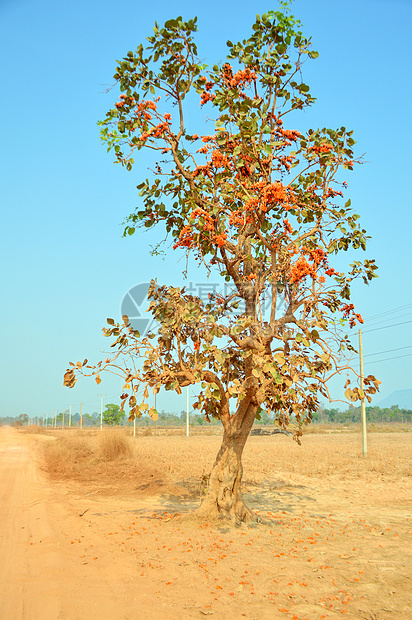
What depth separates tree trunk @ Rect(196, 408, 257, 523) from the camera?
25.6ft

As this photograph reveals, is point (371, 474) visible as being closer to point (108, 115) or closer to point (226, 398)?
point (226, 398)

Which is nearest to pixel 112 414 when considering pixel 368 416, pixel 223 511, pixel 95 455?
pixel 368 416

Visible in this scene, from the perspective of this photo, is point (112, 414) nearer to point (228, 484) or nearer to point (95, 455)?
point (95, 455)

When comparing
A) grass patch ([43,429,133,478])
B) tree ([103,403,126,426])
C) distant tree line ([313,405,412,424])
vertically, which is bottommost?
distant tree line ([313,405,412,424])

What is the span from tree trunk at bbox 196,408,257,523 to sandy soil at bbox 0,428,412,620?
324 millimetres

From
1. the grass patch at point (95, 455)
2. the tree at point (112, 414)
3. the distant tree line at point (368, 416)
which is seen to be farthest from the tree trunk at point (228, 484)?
the distant tree line at point (368, 416)

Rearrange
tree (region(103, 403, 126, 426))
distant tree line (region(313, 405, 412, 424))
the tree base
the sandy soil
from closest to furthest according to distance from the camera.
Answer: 1. the sandy soil
2. the tree base
3. tree (region(103, 403, 126, 426))
4. distant tree line (region(313, 405, 412, 424))

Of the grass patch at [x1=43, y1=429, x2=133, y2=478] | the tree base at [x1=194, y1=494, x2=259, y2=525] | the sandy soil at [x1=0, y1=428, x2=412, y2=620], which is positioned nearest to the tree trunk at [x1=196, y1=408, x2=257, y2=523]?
the tree base at [x1=194, y1=494, x2=259, y2=525]

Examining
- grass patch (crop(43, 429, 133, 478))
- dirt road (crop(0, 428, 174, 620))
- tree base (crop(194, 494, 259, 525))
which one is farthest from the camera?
grass patch (crop(43, 429, 133, 478))

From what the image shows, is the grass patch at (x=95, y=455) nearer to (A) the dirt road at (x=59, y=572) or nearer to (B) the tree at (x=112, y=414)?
(A) the dirt road at (x=59, y=572)

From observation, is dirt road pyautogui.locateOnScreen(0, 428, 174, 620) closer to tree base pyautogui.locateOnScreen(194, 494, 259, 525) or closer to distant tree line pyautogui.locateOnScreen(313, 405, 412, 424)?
tree base pyautogui.locateOnScreen(194, 494, 259, 525)

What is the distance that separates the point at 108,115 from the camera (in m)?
7.12

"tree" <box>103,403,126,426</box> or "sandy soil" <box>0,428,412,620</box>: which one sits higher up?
"sandy soil" <box>0,428,412,620</box>

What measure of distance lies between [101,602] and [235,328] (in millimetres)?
3602
